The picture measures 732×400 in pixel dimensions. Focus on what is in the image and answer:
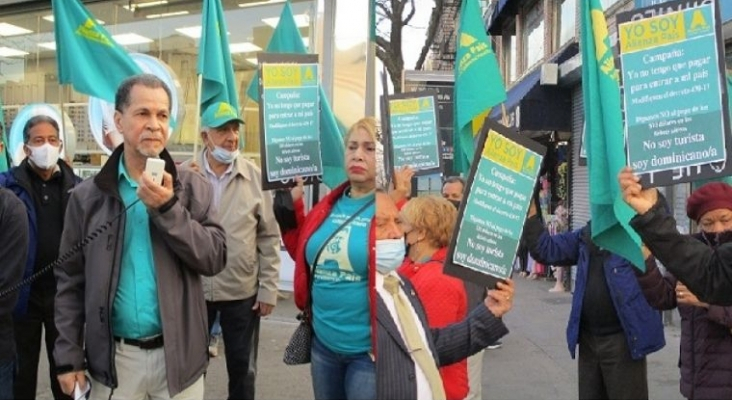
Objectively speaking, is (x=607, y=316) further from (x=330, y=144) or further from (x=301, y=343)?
(x=330, y=144)

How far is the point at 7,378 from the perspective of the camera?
300 centimetres

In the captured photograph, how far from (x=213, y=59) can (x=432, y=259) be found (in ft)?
3.85

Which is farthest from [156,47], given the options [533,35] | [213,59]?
[533,35]

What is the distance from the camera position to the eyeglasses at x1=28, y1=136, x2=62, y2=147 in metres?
3.35

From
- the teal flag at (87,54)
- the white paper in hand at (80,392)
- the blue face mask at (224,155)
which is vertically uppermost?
the teal flag at (87,54)

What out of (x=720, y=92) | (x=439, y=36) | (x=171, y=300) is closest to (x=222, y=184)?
(x=171, y=300)

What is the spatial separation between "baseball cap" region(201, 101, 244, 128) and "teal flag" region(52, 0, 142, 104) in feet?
2.06

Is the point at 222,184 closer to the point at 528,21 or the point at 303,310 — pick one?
the point at 303,310

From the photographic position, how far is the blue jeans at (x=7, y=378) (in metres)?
2.94

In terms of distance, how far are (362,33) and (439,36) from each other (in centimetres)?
24

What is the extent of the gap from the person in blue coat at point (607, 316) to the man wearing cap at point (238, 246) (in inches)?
48.5

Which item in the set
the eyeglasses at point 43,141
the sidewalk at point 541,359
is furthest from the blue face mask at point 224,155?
the sidewalk at point 541,359

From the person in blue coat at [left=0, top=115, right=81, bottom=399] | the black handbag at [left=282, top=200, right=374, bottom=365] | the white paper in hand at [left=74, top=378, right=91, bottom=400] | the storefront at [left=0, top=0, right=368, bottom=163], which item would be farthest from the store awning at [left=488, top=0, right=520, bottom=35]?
the person in blue coat at [left=0, top=115, right=81, bottom=399]

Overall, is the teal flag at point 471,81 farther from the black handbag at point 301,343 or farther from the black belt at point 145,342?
the black belt at point 145,342
